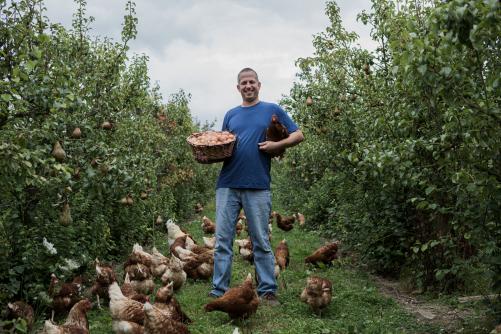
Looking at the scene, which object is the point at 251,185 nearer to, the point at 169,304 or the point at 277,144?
the point at 277,144

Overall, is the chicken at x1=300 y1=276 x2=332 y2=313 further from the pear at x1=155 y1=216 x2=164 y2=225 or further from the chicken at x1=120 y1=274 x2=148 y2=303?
the pear at x1=155 y1=216 x2=164 y2=225

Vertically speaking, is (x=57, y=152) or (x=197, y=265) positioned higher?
(x=57, y=152)

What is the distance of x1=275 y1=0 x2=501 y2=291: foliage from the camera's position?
11.3ft

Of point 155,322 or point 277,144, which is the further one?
point 277,144

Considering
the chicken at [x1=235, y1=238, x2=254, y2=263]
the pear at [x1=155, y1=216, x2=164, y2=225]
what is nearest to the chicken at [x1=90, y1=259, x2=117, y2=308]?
the chicken at [x1=235, y1=238, x2=254, y2=263]

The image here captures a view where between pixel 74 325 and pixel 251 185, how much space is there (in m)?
2.11

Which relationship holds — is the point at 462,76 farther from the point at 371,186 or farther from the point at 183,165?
the point at 183,165

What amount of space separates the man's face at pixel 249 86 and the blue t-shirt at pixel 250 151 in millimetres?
101

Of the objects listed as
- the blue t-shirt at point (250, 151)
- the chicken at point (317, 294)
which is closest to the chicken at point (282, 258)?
the chicken at point (317, 294)

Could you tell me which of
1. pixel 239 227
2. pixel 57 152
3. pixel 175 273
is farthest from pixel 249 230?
pixel 239 227

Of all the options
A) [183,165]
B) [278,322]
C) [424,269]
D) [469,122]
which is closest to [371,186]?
[424,269]

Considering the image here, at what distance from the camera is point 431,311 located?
5.44 metres

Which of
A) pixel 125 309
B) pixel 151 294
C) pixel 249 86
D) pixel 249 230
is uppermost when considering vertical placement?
pixel 249 86

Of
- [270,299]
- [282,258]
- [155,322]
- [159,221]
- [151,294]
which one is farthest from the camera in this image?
[159,221]
